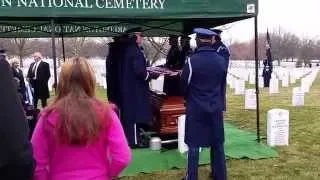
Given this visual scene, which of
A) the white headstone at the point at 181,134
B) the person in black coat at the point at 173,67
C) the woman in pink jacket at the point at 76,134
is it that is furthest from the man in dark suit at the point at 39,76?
the woman in pink jacket at the point at 76,134

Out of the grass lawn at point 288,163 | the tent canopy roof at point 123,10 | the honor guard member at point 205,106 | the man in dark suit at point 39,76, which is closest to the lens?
the honor guard member at point 205,106

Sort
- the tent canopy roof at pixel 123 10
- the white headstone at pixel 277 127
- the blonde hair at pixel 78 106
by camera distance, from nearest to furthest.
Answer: the blonde hair at pixel 78 106
the tent canopy roof at pixel 123 10
the white headstone at pixel 277 127

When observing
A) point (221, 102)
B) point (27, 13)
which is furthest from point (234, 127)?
point (27, 13)

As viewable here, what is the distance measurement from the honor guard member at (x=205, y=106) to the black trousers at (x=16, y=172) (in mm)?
3336

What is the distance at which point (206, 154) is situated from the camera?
7.53 meters

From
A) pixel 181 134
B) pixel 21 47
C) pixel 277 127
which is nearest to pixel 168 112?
pixel 181 134

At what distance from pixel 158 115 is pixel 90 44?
34.3 metres

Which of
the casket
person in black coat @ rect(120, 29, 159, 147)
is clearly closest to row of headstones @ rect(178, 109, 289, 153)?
the casket

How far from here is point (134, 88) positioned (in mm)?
7543

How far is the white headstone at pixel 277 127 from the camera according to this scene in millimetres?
8008

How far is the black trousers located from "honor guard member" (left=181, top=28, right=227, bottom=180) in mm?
3336

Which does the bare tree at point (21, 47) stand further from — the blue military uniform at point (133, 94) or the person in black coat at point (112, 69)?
the blue military uniform at point (133, 94)

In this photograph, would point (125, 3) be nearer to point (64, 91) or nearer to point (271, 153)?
point (271, 153)

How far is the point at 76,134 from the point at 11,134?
400 mm
